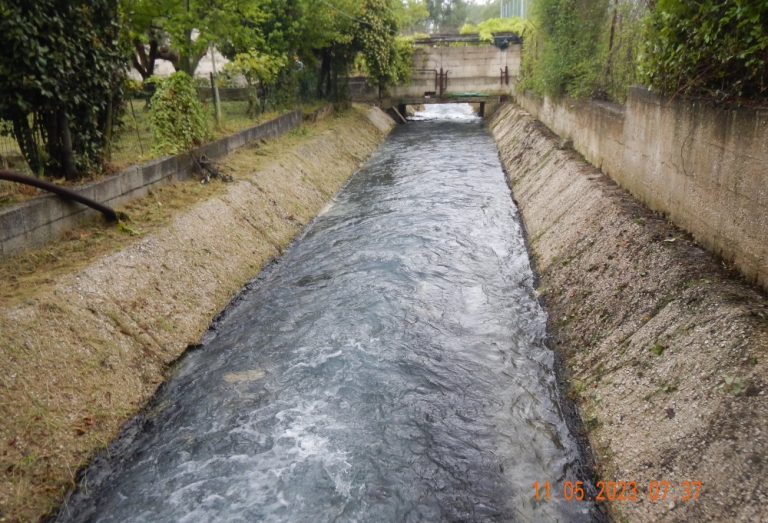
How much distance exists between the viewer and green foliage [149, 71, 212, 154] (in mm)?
12578

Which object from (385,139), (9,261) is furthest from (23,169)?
(385,139)

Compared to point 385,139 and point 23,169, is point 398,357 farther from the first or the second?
point 385,139

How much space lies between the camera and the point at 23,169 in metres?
9.30

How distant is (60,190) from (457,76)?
97.8ft

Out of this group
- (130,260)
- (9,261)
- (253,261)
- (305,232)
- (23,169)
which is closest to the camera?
(9,261)

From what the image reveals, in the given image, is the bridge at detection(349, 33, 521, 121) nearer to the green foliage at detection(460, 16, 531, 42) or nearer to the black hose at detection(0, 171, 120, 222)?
the green foliage at detection(460, 16, 531, 42)

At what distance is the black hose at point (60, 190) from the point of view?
734cm

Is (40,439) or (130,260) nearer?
(40,439)

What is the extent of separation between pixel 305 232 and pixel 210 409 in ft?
24.4

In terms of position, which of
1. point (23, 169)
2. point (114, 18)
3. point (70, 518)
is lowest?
point (70, 518)

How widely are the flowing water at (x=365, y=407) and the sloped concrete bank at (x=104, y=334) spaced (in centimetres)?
38
